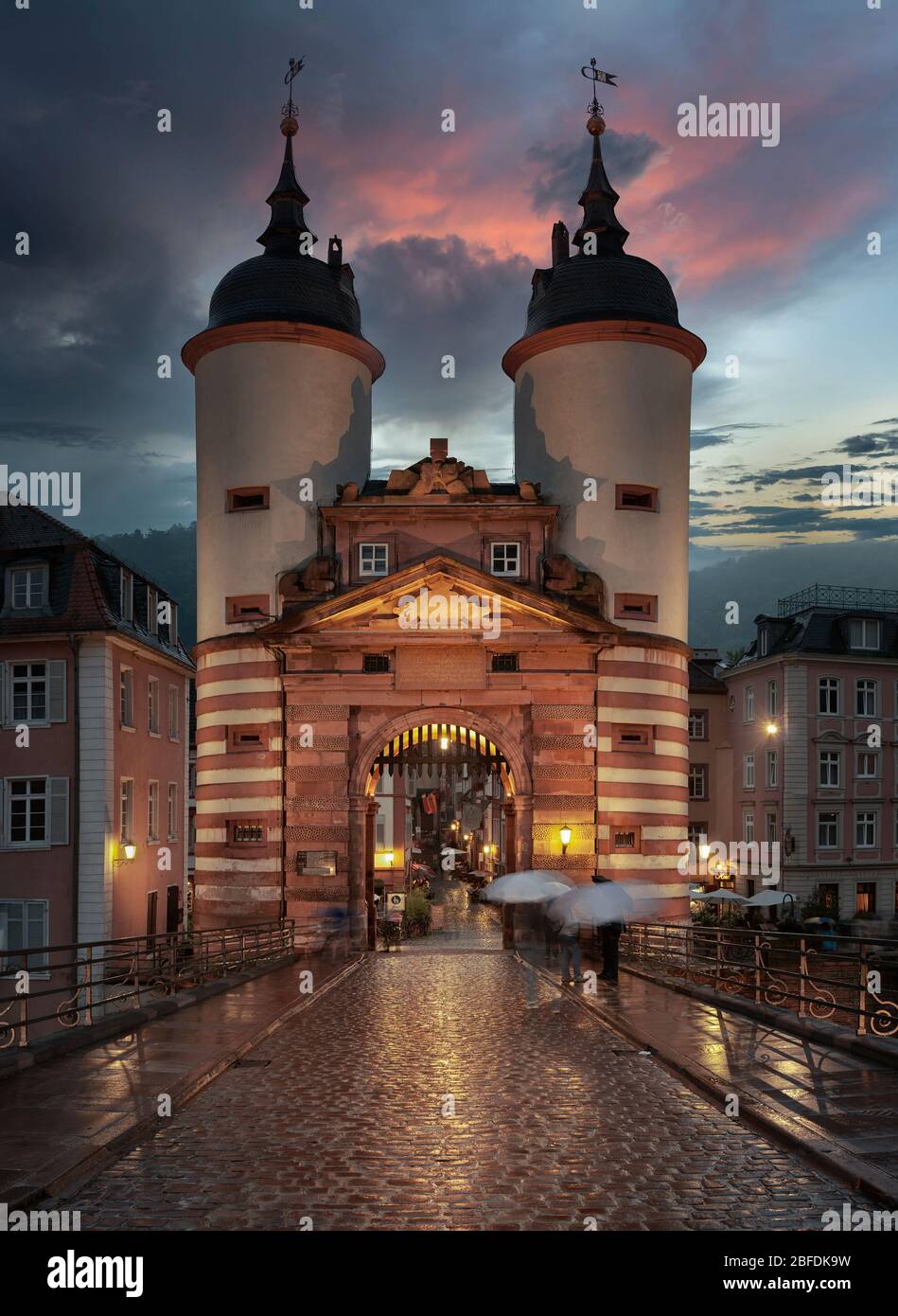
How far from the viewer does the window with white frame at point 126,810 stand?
34188mm

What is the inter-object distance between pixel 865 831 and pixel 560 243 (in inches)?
1133

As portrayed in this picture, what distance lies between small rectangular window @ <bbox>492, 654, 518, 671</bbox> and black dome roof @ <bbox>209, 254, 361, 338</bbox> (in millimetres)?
11241

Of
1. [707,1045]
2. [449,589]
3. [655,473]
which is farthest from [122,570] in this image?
[707,1045]

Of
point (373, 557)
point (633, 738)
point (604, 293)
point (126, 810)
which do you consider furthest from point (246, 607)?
point (604, 293)

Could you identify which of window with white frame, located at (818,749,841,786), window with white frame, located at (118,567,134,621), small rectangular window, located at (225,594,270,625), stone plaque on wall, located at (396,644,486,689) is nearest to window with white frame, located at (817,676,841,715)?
window with white frame, located at (818,749,841,786)

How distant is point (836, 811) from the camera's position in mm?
52406

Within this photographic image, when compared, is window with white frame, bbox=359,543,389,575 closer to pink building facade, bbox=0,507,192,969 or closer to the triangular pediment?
the triangular pediment

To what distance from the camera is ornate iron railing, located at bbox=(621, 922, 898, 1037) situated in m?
13.8

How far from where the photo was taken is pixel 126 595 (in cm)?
3616

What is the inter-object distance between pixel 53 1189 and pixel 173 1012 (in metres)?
9.64

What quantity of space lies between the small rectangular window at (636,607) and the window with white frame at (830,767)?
816 inches

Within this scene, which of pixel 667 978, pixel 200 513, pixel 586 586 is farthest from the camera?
pixel 200 513

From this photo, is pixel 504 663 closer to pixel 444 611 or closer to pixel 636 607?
pixel 444 611

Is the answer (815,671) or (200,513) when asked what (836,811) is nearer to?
(815,671)
